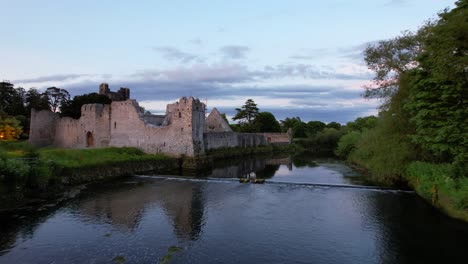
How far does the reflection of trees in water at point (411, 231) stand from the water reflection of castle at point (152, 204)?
22.0 ft

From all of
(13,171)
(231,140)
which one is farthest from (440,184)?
(231,140)

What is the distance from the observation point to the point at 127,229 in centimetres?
1383

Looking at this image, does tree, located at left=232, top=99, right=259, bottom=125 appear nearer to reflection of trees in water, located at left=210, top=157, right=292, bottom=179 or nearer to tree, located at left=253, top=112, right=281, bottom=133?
tree, located at left=253, top=112, right=281, bottom=133

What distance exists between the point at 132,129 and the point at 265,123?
51154mm

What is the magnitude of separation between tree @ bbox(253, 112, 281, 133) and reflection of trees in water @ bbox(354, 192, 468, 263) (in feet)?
212

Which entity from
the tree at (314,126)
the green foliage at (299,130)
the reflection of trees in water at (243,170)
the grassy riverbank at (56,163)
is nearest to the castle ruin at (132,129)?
the grassy riverbank at (56,163)

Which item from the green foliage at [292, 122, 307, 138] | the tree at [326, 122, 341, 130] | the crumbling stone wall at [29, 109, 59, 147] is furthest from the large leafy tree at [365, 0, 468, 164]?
the tree at [326, 122, 341, 130]

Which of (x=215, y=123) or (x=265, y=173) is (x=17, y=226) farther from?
(x=215, y=123)

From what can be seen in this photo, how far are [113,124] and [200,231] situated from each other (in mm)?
27220

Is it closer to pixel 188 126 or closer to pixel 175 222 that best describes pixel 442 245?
pixel 175 222

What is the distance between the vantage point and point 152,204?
→ 18.0 meters

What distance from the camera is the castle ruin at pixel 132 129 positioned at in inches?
1353

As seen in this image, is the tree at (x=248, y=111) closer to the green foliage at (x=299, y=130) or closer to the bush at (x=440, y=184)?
the green foliage at (x=299, y=130)

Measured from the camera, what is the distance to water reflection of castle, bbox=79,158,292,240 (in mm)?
A: 14617
